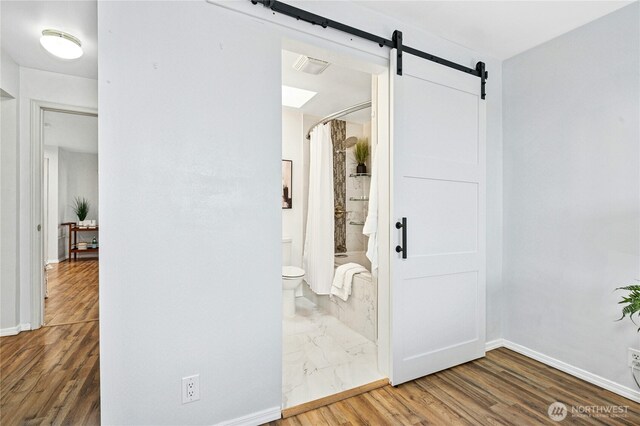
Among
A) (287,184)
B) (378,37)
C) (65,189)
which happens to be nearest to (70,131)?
(65,189)

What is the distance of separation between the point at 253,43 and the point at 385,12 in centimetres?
98

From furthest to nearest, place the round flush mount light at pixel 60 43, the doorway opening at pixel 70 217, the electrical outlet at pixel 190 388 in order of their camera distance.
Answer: the doorway opening at pixel 70 217 < the round flush mount light at pixel 60 43 < the electrical outlet at pixel 190 388

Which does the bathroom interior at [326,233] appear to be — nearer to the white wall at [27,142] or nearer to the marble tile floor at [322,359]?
the marble tile floor at [322,359]

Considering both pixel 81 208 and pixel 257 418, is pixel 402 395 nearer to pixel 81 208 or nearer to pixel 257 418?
pixel 257 418

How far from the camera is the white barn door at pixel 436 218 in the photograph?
215cm

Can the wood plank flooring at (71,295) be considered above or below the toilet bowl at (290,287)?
below

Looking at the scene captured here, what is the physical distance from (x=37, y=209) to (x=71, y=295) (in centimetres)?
160

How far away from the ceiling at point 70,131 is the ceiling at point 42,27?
1.43m

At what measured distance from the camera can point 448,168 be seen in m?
2.35

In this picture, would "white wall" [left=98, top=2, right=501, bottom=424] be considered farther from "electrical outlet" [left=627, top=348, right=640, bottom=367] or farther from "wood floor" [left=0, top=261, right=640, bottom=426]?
"electrical outlet" [left=627, top=348, right=640, bottom=367]

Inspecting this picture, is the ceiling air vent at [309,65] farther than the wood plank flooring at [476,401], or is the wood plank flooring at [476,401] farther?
the ceiling air vent at [309,65]

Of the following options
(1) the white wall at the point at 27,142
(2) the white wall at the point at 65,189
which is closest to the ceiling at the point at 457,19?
(1) the white wall at the point at 27,142

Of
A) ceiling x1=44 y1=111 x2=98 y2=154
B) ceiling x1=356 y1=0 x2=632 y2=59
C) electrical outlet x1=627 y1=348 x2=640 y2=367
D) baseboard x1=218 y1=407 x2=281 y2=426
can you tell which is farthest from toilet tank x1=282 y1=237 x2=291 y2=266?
electrical outlet x1=627 y1=348 x2=640 y2=367

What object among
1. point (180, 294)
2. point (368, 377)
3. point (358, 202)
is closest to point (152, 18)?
point (180, 294)
